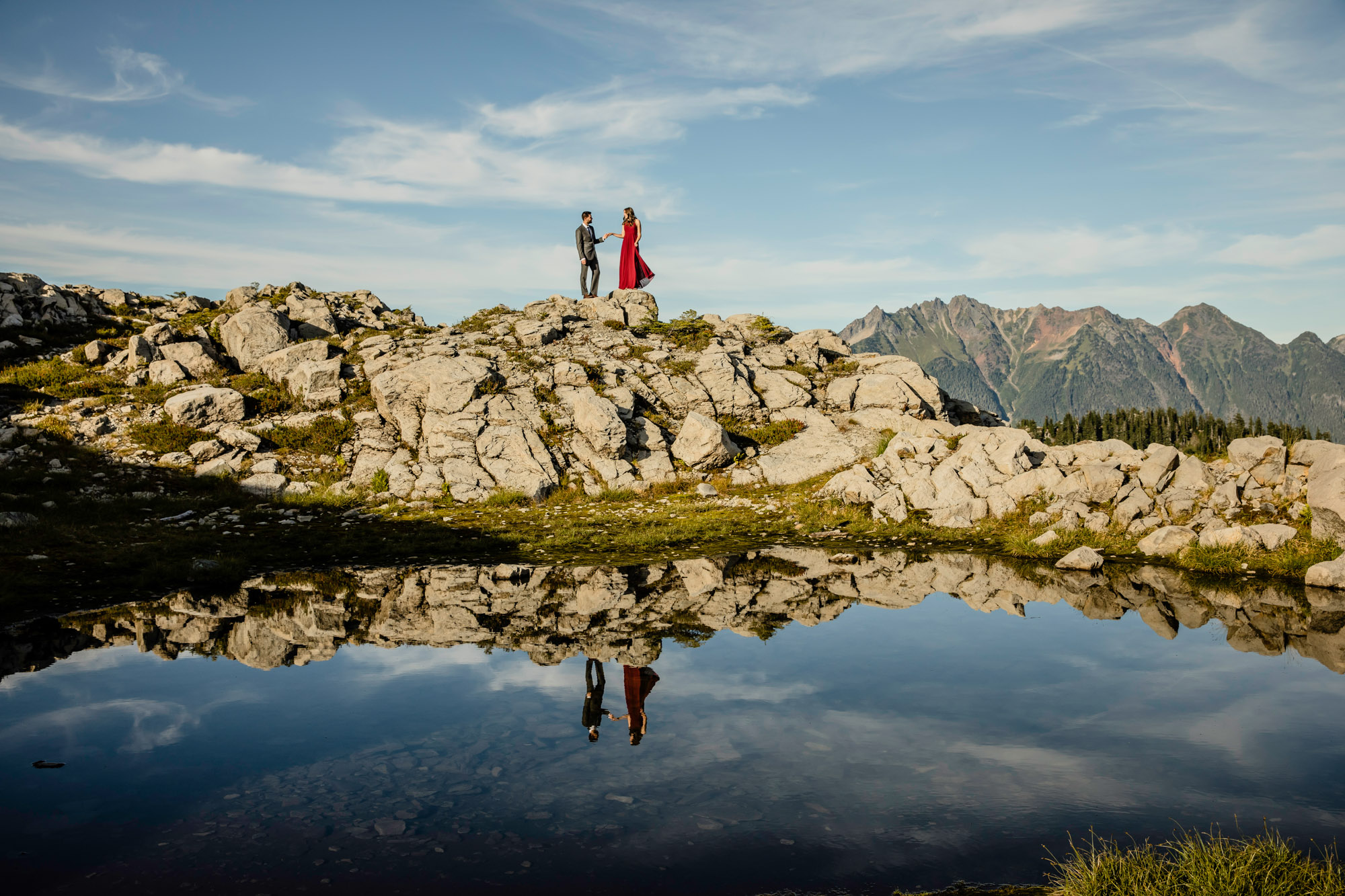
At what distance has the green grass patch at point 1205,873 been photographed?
6617 mm

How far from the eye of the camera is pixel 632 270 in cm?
4594

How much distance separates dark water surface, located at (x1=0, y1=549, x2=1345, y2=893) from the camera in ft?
24.9

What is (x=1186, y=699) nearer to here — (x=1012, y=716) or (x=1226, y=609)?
(x=1012, y=716)

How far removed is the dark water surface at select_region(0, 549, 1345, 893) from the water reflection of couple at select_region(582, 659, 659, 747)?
13cm

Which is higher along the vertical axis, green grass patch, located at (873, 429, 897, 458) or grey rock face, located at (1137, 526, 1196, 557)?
green grass patch, located at (873, 429, 897, 458)

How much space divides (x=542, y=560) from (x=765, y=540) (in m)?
7.33

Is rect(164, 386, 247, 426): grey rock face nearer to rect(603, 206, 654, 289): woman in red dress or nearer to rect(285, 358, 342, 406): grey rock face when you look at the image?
rect(285, 358, 342, 406): grey rock face

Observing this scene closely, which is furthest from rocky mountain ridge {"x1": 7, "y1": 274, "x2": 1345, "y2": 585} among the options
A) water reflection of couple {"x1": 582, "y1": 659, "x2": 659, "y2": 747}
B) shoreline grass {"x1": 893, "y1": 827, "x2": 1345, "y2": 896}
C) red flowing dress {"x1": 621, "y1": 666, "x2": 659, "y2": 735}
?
shoreline grass {"x1": 893, "y1": 827, "x2": 1345, "y2": 896}

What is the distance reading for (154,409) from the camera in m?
33.5

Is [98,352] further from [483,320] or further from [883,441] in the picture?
[883,441]

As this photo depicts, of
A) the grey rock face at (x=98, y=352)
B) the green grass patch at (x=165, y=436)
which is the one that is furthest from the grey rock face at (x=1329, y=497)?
the grey rock face at (x=98, y=352)

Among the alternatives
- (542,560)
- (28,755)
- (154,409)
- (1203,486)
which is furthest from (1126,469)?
(154,409)

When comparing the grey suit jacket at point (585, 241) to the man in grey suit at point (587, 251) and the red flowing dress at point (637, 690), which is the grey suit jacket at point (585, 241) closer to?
the man in grey suit at point (587, 251)

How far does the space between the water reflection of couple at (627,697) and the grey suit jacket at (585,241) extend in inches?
1336
